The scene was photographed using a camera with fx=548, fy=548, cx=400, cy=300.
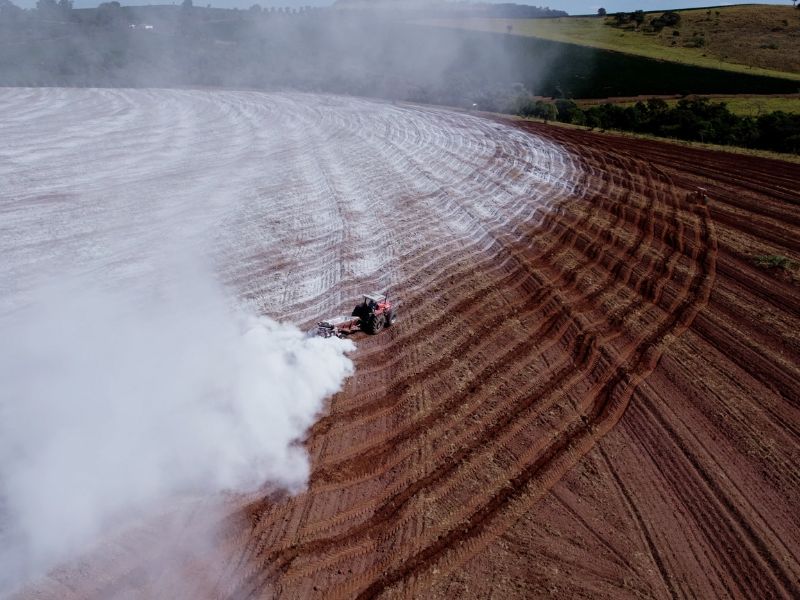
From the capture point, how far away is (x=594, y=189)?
1888 cm

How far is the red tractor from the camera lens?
989 centimetres

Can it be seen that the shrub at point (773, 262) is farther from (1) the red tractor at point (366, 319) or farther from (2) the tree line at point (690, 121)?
(2) the tree line at point (690, 121)

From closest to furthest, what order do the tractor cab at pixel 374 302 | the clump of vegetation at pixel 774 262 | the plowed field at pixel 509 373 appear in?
the plowed field at pixel 509 373
the tractor cab at pixel 374 302
the clump of vegetation at pixel 774 262

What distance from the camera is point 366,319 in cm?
1020

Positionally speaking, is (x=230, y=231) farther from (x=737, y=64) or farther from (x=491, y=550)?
(x=737, y=64)

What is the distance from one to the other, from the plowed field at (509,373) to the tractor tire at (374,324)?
0.19 m

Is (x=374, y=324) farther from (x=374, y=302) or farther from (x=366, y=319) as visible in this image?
(x=374, y=302)

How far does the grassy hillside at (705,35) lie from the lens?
39719 mm

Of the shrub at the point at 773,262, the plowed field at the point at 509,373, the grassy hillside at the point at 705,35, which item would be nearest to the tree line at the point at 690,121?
the plowed field at the point at 509,373

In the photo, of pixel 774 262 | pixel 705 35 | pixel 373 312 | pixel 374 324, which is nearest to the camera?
pixel 373 312

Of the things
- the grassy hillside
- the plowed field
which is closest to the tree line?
the plowed field

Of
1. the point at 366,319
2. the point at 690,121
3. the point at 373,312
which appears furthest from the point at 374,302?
the point at 690,121

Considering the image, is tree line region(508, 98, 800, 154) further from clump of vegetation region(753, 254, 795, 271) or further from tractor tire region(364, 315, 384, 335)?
tractor tire region(364, 315, 384, 335)

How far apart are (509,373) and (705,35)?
49186 mm
